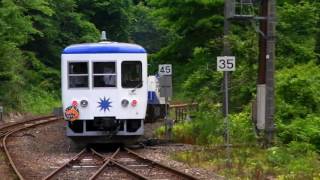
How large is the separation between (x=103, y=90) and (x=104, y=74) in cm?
49

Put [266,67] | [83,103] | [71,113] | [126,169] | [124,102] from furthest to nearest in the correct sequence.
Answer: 1. [124,102]
2. [83,103]
3. [71,113]
4. [266,67]
5. [126,169]

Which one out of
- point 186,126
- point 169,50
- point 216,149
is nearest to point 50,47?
point 169,50

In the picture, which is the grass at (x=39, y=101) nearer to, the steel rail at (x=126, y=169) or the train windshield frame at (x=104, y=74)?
the train windshield frame at (x=104, y=74)

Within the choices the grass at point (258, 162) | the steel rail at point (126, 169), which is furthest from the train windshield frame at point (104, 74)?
the steel rail at point (126, 169)

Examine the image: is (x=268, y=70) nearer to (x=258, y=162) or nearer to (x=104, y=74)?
(x=258, y=162)

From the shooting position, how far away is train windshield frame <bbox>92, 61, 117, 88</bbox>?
65.0ft

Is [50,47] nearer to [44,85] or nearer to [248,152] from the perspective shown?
[44,85]

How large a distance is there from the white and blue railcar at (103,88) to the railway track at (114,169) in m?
1.40

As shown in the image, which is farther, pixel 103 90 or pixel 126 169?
pixel 103 90

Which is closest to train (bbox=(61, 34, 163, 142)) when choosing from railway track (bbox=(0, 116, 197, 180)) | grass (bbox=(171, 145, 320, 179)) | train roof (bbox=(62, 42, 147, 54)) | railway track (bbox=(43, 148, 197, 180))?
train roof (bbox=(62, 42, 147, 54))

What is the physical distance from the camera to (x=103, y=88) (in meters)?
19.7

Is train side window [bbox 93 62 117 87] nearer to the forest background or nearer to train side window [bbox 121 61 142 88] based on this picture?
train side window [bbox 121 61 142 88]

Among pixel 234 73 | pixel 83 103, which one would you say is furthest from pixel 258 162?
pixel 234 73

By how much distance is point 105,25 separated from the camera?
6431 cm
